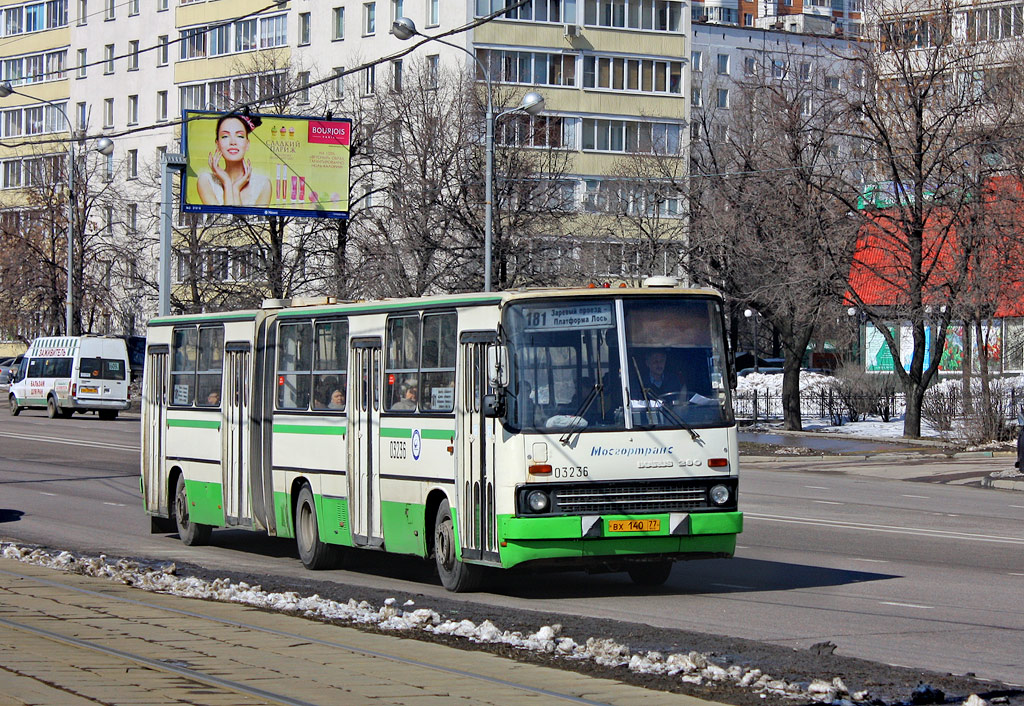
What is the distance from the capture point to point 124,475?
28.4 meters

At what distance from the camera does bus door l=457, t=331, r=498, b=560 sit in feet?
42.1

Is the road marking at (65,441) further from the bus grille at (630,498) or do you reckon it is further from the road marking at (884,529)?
the bus grille at (630,498)

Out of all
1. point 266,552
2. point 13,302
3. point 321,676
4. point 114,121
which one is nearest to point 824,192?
point 266,552

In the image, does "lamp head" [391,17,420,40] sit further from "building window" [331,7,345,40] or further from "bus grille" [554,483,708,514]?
"building window" [331,7,345,40]

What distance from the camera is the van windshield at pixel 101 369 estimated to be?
5103cm

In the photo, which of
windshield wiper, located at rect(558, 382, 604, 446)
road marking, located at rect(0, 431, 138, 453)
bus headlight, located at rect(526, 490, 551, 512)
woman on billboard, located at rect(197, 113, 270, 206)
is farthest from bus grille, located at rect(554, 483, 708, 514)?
woman on billboard, located at rect(197, 113, 270, 206)

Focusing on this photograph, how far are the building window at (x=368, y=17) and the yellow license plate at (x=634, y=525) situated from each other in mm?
68977

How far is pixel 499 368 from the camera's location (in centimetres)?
1267

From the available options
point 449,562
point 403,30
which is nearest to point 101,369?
point 403,30

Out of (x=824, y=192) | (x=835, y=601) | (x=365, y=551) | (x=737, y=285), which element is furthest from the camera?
(x=737, y=285)

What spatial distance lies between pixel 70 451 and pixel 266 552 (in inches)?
733

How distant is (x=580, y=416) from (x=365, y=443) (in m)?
2.89

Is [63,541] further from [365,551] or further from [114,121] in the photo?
[114,121]

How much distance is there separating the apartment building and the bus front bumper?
52.4 m
